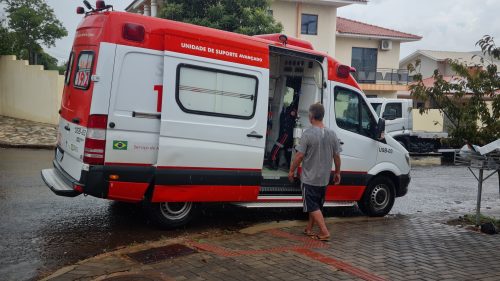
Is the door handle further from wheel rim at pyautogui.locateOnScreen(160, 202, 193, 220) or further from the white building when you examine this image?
the white building

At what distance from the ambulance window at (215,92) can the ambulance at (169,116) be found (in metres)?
0.01

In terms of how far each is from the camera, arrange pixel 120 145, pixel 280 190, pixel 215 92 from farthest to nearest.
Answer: pixel 280 190 → pixel 215 92 → pixel 120 145

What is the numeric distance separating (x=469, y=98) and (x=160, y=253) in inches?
216

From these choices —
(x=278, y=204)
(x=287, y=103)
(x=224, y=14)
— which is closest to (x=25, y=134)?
(x=224, y=14)

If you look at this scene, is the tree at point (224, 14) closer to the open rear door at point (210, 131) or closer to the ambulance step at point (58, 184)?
the open rear door at point (210, 131)

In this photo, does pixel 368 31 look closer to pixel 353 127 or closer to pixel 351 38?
pixel 351 38

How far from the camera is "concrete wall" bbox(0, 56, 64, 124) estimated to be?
20500 mm

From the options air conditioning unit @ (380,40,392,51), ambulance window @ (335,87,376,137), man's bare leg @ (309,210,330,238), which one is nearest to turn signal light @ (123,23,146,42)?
man's bare leg @ (309,210,330,238)

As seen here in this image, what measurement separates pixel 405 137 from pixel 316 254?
1514cm

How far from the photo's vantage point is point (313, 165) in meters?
6.57

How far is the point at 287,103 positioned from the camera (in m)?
8.82

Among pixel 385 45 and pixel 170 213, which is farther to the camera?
pixel 385 45

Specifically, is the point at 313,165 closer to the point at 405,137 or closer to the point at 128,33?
the point at 128,33

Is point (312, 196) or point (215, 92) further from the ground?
point (215, 92)
